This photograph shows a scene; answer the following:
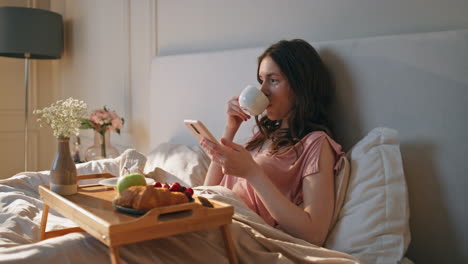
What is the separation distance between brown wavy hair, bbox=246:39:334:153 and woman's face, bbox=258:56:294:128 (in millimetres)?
17

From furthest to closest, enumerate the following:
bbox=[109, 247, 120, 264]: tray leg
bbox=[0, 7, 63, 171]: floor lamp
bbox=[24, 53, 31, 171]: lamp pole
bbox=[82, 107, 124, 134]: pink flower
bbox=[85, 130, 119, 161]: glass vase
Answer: bbox=[24, 53, 31, 171]: lamp pole → bbox=[0, 7, 63, 171]: floor lamp → bbox=[85, 130, 119, 161]: glass vase → bbox=[82, 107, 124, 134]: pink flower → bbox=[109, 247, 120, 264]: tray leg

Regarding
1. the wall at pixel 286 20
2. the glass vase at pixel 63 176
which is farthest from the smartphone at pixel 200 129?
the wall at pixel 286 20

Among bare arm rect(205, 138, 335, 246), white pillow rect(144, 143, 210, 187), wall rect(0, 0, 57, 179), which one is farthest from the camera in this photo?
wall rect(0, 0, 57, 179)

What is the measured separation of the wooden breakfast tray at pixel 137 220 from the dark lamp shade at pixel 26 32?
7.72 feet

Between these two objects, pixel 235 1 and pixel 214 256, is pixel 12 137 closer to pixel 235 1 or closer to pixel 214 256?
pixel 235 1

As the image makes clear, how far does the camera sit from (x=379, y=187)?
4.27 feet

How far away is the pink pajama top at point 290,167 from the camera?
4.66ft

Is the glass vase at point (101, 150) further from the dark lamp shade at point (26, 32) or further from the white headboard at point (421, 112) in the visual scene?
the white headboard at point (421, 112)

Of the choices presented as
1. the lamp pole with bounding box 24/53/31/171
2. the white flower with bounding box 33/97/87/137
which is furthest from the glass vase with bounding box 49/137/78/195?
the lamp pole with bounding box 24/53/31/171

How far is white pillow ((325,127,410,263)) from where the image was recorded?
1.24 m

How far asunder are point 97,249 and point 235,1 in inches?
60.1

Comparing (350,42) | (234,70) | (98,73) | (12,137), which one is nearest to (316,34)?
(350,42)

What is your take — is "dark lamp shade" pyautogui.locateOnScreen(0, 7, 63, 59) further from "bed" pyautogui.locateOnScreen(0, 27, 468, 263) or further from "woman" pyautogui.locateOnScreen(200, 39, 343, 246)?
"woman" pyautogui.locateOnScreen(200, 39, 343, 246)

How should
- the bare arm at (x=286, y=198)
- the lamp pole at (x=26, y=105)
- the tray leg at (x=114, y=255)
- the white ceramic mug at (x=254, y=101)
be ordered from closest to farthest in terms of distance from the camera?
the tray leg at (x=114, y=255)
the bare arm at (x=286, y=198)
the white ceramic mug at (x=254, y=101)
the lamp pole at (x=26, y=105)
